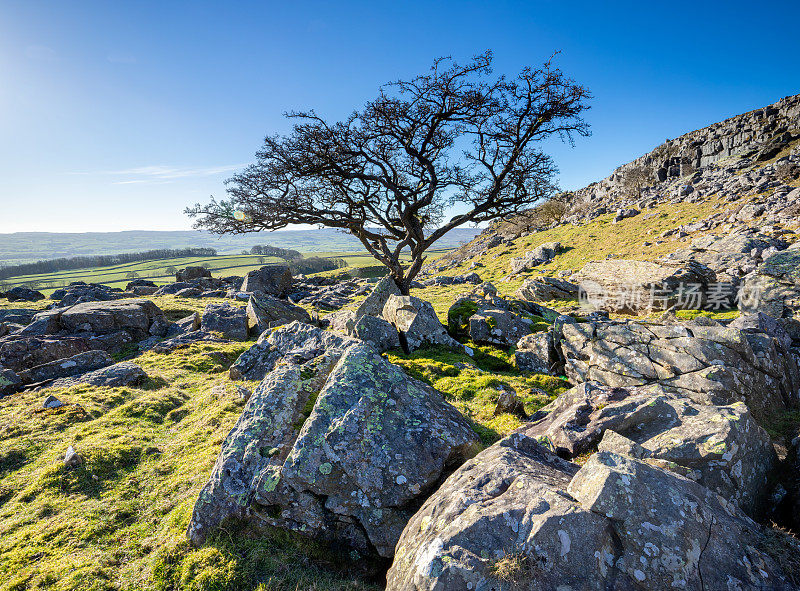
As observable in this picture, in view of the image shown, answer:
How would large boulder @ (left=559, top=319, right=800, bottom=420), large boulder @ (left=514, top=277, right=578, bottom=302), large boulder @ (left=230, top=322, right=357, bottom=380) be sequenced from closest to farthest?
large boulder @ (left=559, top=319, right=800, bottom=420) < large boulder @ (left=230, top=322, right=357, bottom=380) < large boulder @ (left=514, top=277, right=578, bottom=302)

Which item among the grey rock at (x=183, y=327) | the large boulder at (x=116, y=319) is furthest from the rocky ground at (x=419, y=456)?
the grey rock at (x=183, y=327)

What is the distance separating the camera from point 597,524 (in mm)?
3646

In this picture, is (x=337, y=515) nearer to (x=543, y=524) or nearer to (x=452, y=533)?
(x=452, y=533)

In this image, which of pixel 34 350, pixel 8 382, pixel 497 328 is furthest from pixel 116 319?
pixel 497 328

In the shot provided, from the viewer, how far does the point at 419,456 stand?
6.13 m

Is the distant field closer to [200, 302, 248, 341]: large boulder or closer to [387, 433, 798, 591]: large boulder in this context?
[200, 302, 248, 341]: large boulder

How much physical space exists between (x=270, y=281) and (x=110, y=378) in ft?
81.8

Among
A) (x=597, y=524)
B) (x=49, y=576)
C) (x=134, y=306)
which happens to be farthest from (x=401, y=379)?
(x=134, y=306)

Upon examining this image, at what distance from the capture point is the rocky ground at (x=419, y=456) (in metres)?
3.72

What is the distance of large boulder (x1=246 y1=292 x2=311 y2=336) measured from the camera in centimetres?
2069

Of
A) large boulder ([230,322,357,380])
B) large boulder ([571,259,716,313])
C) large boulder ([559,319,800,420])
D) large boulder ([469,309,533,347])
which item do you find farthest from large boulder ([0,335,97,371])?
large boulder ([571,259,716,313])

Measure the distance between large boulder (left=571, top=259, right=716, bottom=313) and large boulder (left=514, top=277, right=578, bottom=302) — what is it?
333 cm

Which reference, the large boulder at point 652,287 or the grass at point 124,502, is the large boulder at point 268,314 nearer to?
the grass at point 124,502

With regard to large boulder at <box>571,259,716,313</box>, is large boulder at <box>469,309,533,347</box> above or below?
below
